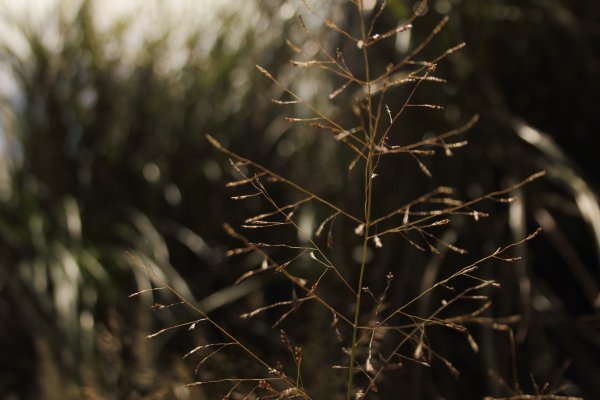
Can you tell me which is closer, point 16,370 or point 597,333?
point 597,333

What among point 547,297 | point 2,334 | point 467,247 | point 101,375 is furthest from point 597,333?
point 2,334

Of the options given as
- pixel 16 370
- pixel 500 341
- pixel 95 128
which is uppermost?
pixel 95 128

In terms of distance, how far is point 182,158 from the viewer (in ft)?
7.85

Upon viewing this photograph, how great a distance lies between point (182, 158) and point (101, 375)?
90cm

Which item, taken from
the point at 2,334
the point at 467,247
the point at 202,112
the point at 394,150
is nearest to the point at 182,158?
the point at 202,112

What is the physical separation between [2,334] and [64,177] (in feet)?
1.68

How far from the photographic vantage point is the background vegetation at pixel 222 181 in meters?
1.43

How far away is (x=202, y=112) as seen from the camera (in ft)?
8.11

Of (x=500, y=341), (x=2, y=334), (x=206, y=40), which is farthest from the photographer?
(x=206, y=40)

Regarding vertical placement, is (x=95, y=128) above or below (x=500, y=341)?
above

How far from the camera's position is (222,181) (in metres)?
2.33

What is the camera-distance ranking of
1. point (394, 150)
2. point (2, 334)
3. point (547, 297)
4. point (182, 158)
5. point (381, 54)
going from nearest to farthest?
point (394, 150) → point (547, 297) → point (381, 54) → point (2, 334) → point (182, 158)

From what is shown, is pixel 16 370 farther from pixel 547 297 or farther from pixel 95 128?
pixel 547 297

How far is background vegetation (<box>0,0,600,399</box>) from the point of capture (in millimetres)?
1432
